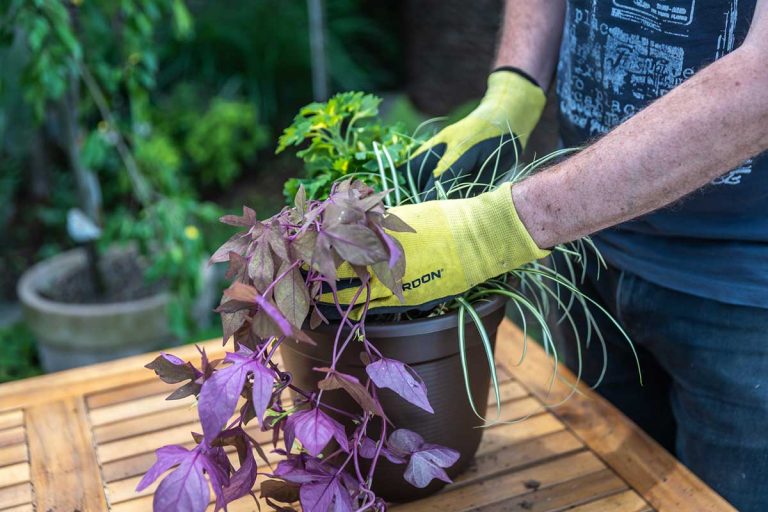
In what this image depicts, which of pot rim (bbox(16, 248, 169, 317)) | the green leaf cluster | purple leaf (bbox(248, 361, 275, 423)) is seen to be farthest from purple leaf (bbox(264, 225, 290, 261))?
pot rim (bbox(16, 248, 169, 317))

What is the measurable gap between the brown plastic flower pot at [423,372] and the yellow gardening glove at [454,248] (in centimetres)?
3

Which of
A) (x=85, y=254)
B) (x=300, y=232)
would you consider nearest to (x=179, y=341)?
(x=85, y=254)

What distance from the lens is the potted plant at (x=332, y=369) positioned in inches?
28.6

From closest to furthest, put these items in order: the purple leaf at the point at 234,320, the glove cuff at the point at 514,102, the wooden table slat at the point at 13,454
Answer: the purple leaf at the point at 234,320
the wooden table slat at the point at 13,454
the glove cuff at the point at 514,102

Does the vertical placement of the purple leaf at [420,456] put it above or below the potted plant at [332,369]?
below

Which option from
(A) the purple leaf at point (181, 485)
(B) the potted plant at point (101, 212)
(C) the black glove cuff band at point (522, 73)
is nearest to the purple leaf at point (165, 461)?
(A) the purple leaf at point (181, 485)

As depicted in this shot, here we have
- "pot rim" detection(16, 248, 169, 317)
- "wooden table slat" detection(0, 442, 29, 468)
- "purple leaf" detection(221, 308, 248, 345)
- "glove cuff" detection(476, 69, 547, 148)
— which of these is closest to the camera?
"purple leaf" detection(221, 308, 248, 345)

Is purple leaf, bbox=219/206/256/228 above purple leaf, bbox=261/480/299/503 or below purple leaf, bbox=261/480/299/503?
above

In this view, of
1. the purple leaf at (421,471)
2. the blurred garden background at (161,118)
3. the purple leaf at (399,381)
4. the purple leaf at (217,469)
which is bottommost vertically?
the blurred garden background at (161,118)

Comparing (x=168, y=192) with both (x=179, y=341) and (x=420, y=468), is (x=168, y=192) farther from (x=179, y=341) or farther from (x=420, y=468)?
(x=420, y=468)

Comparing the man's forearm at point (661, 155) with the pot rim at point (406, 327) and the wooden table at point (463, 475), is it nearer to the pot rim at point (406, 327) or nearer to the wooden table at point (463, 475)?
the pot rim at point (406, 327)

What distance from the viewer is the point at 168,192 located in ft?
8.36

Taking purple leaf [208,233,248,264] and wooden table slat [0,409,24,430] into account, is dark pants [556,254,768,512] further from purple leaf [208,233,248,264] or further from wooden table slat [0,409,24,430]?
wooden table slat [0,409,24,430]

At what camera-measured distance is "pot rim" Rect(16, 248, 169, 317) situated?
241cm
